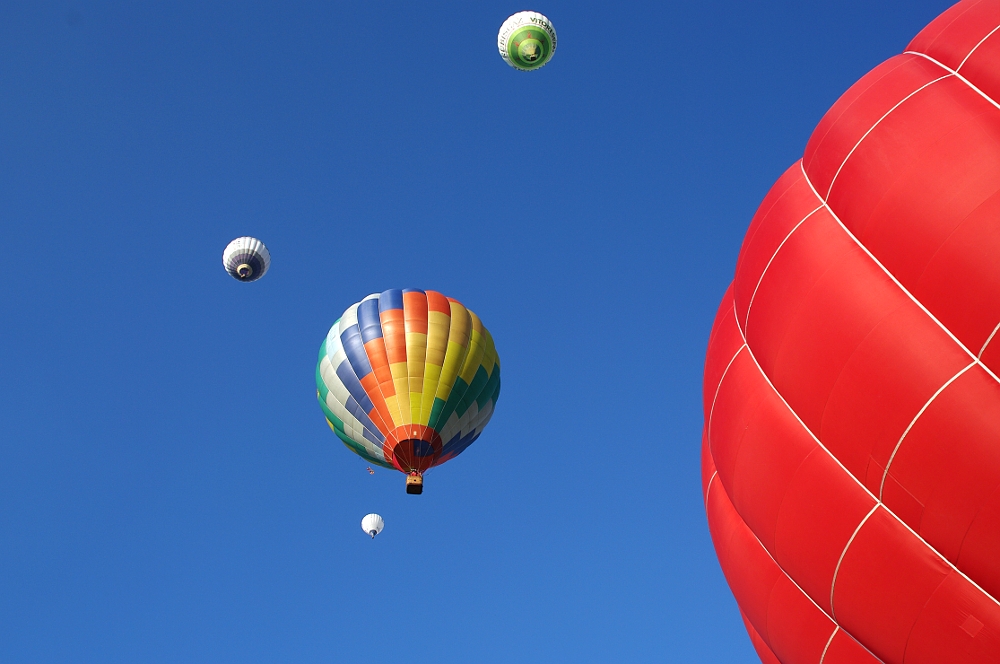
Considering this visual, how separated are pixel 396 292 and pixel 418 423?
118 inches

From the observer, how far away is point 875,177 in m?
7.84

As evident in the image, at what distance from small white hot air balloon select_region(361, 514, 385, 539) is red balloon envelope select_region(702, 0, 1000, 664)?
17.5m

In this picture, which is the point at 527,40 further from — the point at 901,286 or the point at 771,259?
the point at 901,286

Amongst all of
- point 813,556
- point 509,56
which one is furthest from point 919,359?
point 509,56

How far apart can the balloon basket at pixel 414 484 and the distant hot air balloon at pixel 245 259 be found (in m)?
5.31

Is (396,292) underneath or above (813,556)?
above

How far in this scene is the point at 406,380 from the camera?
1983 centimetres

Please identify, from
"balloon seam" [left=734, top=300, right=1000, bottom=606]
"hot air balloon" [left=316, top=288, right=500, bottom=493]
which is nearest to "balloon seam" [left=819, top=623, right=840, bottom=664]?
"balloon seam" [left=734, top=300, right=1000, bottom=606]

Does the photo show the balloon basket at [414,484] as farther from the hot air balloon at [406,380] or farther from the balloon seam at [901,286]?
the balloon seam at [901,286]

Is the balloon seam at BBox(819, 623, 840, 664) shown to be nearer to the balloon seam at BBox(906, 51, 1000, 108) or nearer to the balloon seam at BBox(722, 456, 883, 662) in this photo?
the balloon seam at BBox(722, 456, 883, 662)

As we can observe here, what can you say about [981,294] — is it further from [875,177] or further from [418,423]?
[418,423]

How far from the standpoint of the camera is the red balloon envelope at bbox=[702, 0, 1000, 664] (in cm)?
700

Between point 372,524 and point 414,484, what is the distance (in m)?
5.80

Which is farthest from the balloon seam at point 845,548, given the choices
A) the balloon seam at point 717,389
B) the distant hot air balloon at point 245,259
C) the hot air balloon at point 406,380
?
the distant hot air balloon at point 245,259
